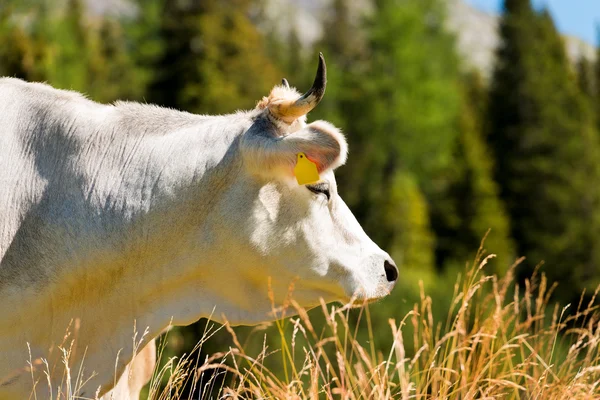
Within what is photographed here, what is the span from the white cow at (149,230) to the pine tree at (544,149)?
1188 inches

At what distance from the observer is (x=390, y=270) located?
4281 mm

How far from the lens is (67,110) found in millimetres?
4266

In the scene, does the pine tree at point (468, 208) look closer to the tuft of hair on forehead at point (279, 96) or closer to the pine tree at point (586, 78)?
the pine tree at point (586, 78)

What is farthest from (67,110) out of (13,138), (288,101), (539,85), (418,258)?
(539,85)

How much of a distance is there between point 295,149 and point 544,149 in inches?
1457

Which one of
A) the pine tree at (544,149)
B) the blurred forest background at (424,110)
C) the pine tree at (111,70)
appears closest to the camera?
the blurred forest background at (424,110)

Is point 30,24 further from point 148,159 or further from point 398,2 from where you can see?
point 148,159

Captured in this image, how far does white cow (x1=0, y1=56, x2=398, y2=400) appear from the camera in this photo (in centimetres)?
398

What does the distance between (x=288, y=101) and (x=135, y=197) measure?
0.81 meters

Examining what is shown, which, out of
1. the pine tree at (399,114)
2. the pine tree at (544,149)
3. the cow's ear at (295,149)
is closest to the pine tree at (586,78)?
the pine tree at (544,149)

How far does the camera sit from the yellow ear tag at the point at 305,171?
402 cm

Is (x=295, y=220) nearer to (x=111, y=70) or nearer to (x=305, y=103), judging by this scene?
(x=305, y=103)

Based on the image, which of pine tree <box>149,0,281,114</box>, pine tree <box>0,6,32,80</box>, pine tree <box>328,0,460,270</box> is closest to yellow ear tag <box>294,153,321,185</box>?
pine tree <box>0,6,32,80</box>

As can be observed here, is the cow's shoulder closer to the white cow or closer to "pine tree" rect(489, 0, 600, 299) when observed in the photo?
the white cow
